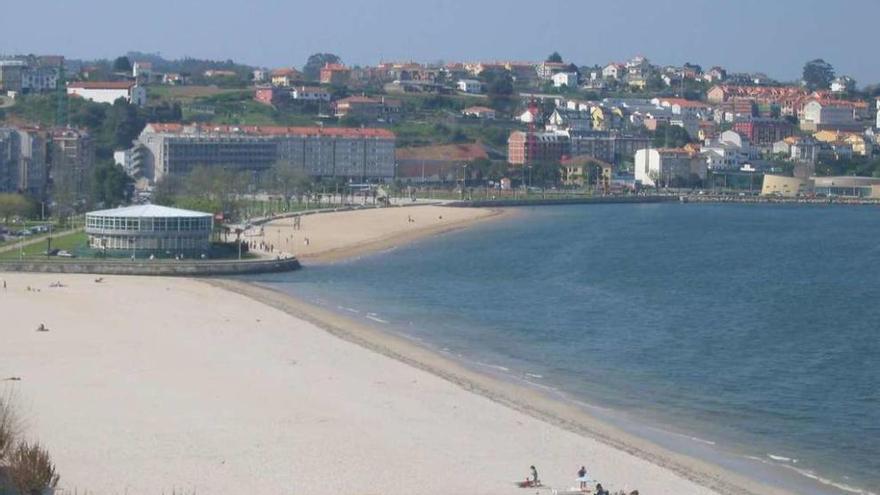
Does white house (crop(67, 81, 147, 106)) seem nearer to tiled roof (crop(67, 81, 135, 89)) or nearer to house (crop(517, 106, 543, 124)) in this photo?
tiled roof (crop(67, 81, 135, 89))

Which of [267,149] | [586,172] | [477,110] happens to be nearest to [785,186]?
[586,172]

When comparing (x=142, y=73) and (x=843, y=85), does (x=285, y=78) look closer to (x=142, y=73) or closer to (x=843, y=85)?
(x=142, y=73)

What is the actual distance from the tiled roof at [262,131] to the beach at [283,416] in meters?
37.3

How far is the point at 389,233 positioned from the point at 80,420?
1046 inches

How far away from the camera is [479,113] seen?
274 feet

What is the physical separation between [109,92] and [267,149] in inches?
494

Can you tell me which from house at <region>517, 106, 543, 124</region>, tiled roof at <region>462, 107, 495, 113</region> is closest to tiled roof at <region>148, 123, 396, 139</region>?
tiled roof at <region>462, 107, 495, 113</region>

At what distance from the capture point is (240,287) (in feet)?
84.7

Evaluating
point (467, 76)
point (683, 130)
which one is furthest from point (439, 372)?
point (467, 76)

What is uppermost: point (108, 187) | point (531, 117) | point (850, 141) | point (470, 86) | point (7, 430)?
point (470, 86)

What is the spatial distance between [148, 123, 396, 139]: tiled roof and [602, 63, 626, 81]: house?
185 feet

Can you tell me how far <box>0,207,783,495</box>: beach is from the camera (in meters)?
12.1

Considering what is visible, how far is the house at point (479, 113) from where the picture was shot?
271 feet

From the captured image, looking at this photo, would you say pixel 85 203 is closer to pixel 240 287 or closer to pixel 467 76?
pixel 240 287
